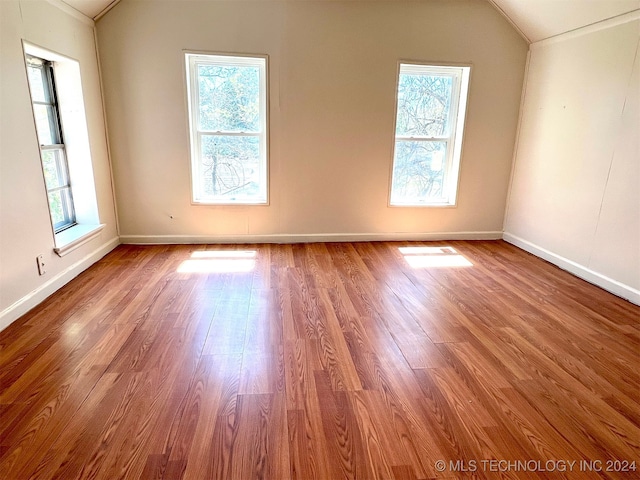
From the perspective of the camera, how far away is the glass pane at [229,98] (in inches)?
148

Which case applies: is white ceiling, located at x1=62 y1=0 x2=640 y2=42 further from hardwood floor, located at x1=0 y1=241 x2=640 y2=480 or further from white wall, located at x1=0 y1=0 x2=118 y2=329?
hardwood floor, located at x1=0 y1=241 x2=640 y2=480

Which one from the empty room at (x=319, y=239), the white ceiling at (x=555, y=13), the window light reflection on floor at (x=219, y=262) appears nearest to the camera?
the empty room at (x=319, y=239)

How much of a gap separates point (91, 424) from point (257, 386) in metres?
0.73

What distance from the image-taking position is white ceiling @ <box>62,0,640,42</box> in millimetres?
2923

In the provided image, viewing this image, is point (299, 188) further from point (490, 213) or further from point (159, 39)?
point (490, 213)

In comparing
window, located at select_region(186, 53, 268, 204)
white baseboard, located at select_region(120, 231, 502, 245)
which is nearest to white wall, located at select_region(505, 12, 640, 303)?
white baseboard, located at select_region(120, 231, 502, 245)

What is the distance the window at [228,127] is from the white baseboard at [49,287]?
111 centimetres

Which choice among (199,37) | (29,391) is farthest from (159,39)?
(29,391)

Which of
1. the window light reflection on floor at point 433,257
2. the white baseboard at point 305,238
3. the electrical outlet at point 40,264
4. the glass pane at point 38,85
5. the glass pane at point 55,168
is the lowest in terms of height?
the window light reflection on floor at point 433,257

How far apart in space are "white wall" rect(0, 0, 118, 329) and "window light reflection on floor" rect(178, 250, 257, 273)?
0.96 m

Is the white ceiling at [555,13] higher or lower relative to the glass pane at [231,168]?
higher

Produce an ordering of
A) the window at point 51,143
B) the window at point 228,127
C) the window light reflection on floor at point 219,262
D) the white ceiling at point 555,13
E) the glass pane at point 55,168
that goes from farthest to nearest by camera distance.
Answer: the window at point 228,127 < the window light reflection on floor at point 219,262 < the glass pane at point 55,168 < the window at point 51,143 < the white ceiling at point 555,13

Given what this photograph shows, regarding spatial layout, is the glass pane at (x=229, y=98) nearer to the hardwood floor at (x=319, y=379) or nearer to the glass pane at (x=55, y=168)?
the glass pane at (x=55, y=168)

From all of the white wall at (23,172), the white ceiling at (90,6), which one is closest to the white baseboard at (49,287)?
the white wall at (23,172)
